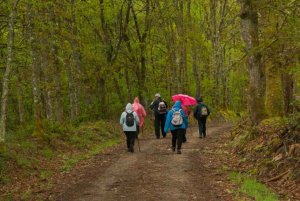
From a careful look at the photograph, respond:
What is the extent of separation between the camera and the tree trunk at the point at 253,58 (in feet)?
48.8

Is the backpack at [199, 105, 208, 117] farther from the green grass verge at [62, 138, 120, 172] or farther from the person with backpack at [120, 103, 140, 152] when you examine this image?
the person with backpack at [120, 103, 140, 152]

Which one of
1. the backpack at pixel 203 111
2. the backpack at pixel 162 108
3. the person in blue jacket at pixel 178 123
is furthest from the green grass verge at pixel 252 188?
the backpack at pixel 162 108

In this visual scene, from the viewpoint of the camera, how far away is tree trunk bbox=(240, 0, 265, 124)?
14.9 m

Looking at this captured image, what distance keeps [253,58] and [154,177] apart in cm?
626

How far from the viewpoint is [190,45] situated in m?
34.3

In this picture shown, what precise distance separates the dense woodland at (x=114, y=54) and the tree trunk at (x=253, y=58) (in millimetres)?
34

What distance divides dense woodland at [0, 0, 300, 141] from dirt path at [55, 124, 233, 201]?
10.0 ft

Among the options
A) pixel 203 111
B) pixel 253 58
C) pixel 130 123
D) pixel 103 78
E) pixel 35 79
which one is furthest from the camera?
pixel 103 78

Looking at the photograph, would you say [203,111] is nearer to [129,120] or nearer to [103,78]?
[129,120]

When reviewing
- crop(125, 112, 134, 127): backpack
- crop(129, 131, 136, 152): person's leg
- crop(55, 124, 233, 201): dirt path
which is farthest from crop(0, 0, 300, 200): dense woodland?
crop(125, 112, 134, 127): backpack

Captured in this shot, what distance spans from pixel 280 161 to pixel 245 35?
5184 mm

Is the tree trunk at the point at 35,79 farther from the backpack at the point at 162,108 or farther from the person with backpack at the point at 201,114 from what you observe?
the person with backpack at the point at 201,114

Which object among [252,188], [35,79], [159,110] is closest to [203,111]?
[159,110]

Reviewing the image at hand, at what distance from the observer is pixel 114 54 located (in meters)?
28.5
